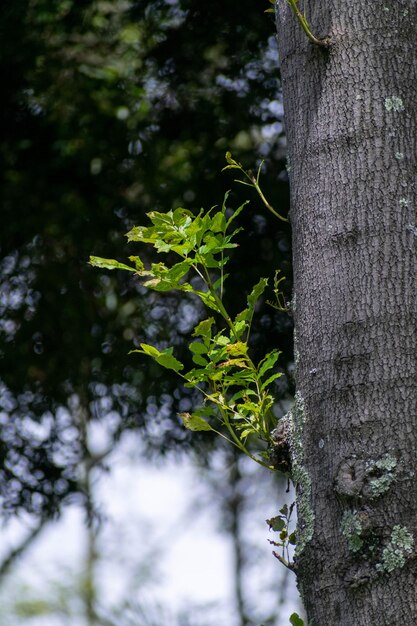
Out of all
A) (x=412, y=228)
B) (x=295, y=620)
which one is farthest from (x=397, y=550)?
(x=412, y=228)

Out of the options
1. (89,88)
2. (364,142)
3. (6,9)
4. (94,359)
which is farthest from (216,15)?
(364,142)

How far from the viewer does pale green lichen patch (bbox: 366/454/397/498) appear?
768 mm

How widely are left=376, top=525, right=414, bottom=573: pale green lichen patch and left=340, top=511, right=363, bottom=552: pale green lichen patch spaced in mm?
25

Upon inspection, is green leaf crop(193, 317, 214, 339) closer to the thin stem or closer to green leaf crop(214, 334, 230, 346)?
green leaf crop(214, 334, 230, 346)

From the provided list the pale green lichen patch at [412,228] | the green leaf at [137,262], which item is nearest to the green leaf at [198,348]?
the green leaf at [137,262]

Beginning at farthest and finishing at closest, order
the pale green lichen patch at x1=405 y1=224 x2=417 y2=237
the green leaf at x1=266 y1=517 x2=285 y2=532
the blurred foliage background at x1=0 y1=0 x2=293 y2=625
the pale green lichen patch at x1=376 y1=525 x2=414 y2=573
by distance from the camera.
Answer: the blurred foliage background at x1=0 y1=0 x2=293 y2=625 → the green leaf at x1=266 y1=517 x2=285 y2=532 → the pale green lichen patch at x1=405 y1=224 x2=417 y2=237 → the pale green lichen patch at x1=376 y1=525 x2=414 y2=573

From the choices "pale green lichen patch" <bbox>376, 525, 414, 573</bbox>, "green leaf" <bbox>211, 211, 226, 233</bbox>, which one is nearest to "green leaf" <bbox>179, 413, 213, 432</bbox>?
"green leaf" <bbox>211, 211, 226, 233</bbox>

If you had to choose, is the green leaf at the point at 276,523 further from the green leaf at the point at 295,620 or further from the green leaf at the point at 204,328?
the green leaf at the point at 204,328

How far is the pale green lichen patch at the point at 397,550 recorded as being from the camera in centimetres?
75

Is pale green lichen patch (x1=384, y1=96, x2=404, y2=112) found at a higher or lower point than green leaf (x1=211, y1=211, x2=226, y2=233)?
higher

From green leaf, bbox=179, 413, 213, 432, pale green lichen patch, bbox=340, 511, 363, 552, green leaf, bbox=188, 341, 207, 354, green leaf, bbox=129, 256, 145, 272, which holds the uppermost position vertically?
green leaf, bbox=129, 256, 145, 272

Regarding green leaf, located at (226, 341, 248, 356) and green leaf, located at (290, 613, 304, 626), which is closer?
green leaf, located at (290, 613, 304, 626)

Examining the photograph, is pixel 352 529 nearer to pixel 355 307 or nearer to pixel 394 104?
pixel 355 307

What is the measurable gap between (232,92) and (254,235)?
44cm
